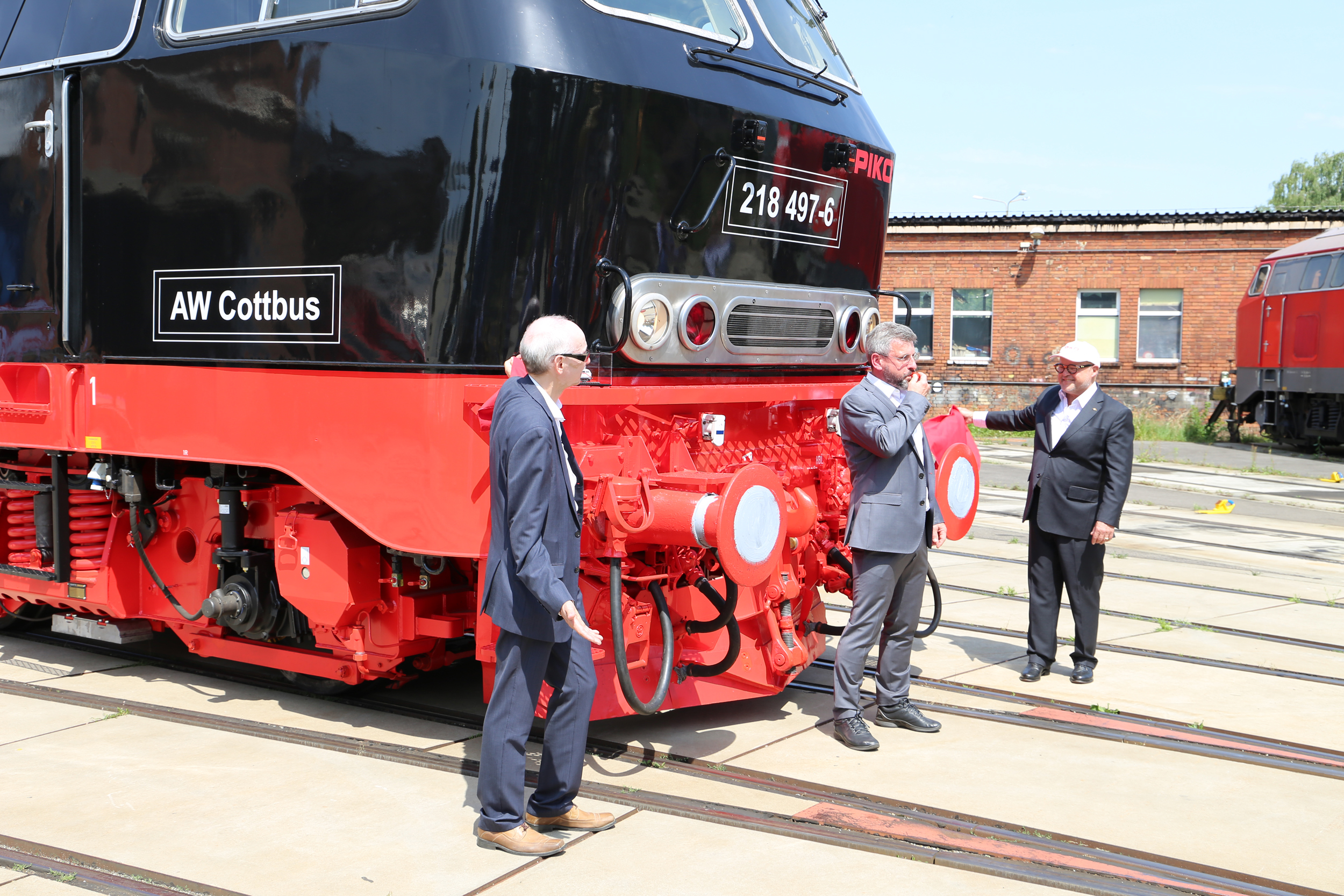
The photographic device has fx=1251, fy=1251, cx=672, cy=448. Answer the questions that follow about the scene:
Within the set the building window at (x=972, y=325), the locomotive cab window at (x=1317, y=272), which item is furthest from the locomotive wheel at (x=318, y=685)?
the building window at (x=972, y=325)

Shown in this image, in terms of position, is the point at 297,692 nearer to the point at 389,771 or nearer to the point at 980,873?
the point at 389,771

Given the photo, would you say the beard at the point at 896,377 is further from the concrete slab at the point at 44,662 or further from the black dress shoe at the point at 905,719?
the concrete slab at the point at 44,662

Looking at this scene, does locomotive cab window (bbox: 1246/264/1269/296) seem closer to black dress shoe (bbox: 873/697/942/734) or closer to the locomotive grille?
the locomotive grille

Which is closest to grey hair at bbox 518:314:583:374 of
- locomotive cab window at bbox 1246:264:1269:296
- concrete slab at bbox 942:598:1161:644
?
concrete slab at bbox 942:598:1161:644

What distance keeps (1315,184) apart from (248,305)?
75286 millimetres

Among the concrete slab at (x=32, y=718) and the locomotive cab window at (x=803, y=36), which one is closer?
the concrete slab at (x=32, y=718)

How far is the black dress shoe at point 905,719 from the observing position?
18.0 ft

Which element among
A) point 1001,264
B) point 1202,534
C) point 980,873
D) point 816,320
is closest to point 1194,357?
point 1001,264

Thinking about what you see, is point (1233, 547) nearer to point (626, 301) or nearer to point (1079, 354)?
point (1079, 354)

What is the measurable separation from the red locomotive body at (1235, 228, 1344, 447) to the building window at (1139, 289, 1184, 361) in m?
3.69

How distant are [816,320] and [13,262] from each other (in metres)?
3.74

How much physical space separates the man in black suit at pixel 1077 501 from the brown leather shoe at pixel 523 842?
3233 millimetres

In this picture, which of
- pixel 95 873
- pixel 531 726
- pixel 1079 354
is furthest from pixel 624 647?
pixel 1079 354

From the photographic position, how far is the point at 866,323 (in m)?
6.26
